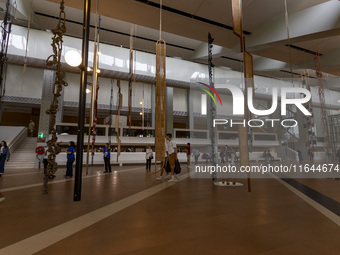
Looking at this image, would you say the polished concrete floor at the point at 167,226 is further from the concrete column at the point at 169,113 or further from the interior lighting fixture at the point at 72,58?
the concrete column at the point at 169,113

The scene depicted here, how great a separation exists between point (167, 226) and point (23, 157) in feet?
44.3

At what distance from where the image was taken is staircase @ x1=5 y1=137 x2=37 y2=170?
11477 mm

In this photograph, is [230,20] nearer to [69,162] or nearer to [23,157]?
[69,162]

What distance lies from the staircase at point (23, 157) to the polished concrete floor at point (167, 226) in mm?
9477

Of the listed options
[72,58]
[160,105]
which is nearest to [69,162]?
[160,105]

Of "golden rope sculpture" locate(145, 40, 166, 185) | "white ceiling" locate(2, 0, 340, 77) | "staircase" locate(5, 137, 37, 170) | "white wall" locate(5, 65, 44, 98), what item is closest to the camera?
"golden rope sculpture" locate(145, 40, 166, 185)

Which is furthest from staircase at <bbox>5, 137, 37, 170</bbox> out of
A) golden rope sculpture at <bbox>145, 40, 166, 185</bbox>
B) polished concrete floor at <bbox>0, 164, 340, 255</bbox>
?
golden rope sculpture at <bbox>145, 40, 166, 185</bbox>

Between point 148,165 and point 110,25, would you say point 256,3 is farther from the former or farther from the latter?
point 148,165

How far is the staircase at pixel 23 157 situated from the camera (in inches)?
452

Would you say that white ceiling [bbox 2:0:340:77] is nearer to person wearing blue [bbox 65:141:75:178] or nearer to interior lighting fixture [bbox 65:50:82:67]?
interior lighting fixture [bbox 65:50:82:67]

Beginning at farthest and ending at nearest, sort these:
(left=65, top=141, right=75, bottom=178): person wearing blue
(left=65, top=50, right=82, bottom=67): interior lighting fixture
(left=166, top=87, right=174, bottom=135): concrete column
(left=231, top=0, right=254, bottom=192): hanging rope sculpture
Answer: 1. (left=166, top=87, right=174, bottom=135): concrete column
2. (left=65, top=141, right=75, bottom=178): person wearing blue
3. (left=231, top=0, right=254, bottom=192): hanging rope sculpture
4. (left=65, top=50, right=82, bottom=67): interior lighting fixture

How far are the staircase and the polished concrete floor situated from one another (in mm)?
9477

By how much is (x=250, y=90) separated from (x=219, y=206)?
3438 millimetres

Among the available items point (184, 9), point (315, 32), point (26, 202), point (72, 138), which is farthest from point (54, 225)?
point (72, 138)
